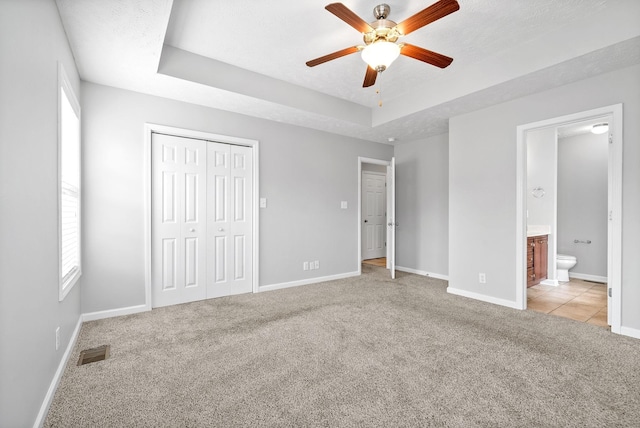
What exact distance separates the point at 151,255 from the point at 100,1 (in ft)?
8.00

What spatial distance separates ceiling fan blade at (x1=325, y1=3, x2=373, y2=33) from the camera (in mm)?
1864

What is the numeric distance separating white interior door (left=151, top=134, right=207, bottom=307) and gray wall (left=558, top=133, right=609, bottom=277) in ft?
20.1

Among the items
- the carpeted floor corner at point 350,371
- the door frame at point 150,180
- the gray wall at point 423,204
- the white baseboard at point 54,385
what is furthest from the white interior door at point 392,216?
the white baseboard at point 54,385

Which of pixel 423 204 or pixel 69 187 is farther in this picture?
pixel 423 204

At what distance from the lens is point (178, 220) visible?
366 cm

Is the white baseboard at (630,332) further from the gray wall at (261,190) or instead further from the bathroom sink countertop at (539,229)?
the gray wall at (261,190)

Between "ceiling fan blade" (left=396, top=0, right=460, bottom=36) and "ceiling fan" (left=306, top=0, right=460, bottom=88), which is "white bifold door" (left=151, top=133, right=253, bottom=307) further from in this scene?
"ceiling fan blade" (left=396, top=0, right=460, bottom=36)

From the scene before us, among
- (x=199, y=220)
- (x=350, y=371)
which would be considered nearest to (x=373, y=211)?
(x=199, y=220)

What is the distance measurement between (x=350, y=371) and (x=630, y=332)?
2649mm

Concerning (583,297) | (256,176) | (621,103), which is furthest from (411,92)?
(583,297)

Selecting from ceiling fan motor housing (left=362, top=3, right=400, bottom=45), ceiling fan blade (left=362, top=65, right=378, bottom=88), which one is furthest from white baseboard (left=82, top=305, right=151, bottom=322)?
ceiling fan motor housing (left=362, top=3, right=400, bottom=45)

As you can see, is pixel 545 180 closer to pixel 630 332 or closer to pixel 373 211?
pixel 630 332

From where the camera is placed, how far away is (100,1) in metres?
2.03

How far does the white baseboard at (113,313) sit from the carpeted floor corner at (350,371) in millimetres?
122
